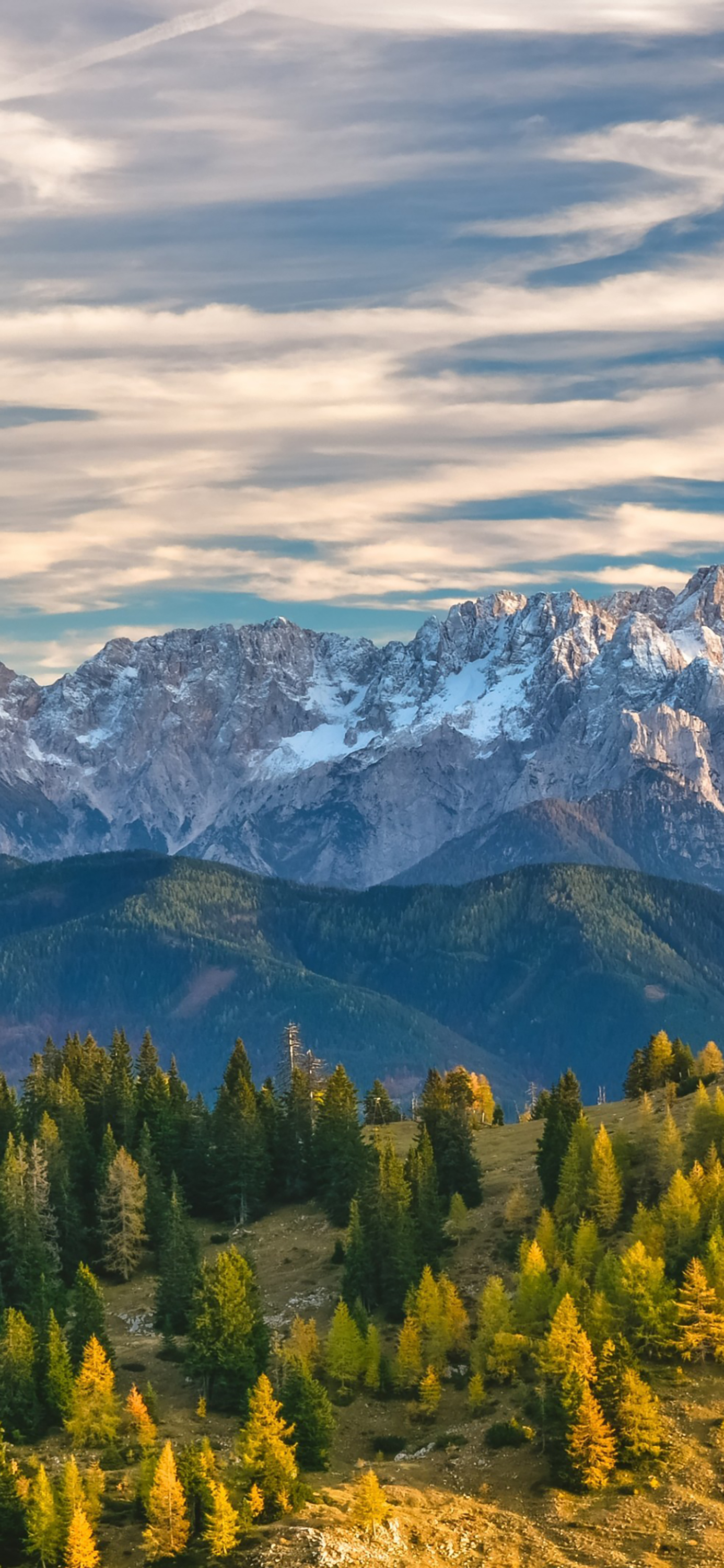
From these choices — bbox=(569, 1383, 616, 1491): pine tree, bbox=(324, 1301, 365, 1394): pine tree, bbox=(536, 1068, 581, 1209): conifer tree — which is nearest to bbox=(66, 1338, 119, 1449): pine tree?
bbox=(324, 1301, 365, 1394): pine tree

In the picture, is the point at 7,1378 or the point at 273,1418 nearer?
the point at 273,1418

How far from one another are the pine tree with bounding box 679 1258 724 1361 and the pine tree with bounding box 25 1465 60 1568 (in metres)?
45.6

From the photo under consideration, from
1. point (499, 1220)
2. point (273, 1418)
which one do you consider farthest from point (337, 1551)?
point (499, 1220)

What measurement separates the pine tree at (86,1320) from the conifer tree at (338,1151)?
31.9m

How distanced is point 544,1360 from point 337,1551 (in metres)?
27.9

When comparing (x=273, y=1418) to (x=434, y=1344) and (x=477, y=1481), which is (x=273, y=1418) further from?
(x=434, y=1344)

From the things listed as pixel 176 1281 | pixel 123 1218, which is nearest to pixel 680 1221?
pixel 176 1281

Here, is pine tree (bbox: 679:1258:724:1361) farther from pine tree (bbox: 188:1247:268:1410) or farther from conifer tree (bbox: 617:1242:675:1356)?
pine tree (bbox: 188:1247:268:1410)

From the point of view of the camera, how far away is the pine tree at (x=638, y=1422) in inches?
4577

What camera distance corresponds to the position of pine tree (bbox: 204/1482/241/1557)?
103 metres

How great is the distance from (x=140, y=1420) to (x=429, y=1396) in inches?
816

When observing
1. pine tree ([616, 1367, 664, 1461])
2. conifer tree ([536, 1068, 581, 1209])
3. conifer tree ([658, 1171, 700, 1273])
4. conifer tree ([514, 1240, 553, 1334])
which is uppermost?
conifer tree ([536, 1068, 581, 1209])

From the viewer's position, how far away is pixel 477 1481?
11631 cm

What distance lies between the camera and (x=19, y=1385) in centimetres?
13050
